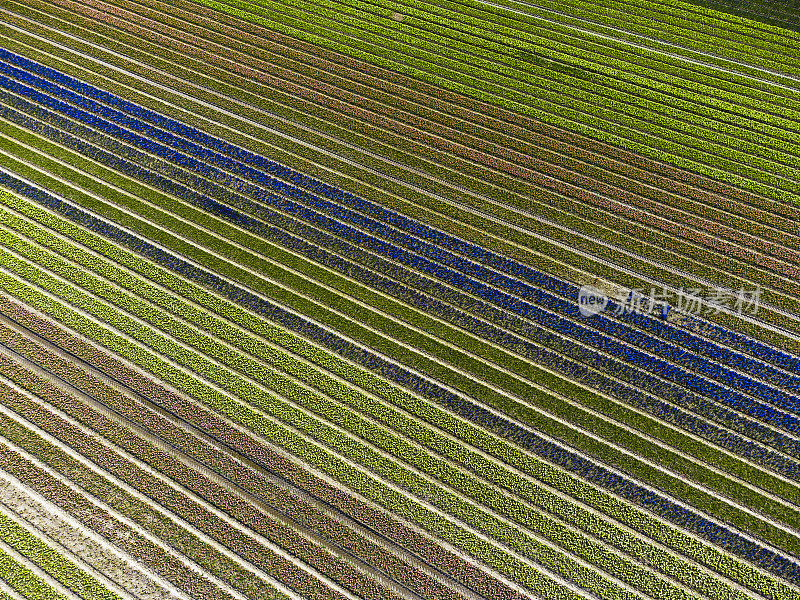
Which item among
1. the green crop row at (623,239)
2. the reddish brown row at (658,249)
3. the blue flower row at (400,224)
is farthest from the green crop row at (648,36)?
the blue flower row at (400,224)

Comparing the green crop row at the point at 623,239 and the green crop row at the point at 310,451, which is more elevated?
the green crop row at the point at 623,239

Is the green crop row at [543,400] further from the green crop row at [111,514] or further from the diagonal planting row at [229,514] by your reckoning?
the green crop row at [111,514]

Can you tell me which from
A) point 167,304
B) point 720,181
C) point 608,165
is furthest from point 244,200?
point 720,181

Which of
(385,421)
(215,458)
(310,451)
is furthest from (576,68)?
(215,458)

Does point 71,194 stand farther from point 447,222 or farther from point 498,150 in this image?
point 498,150

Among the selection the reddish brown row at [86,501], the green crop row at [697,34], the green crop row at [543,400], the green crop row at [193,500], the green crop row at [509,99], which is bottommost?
the reddish brown row at [86,501]

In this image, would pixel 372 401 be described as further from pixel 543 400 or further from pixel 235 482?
pixel 543 400

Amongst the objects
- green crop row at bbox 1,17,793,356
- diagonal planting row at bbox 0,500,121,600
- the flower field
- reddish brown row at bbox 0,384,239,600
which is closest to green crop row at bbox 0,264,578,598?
the flower field
